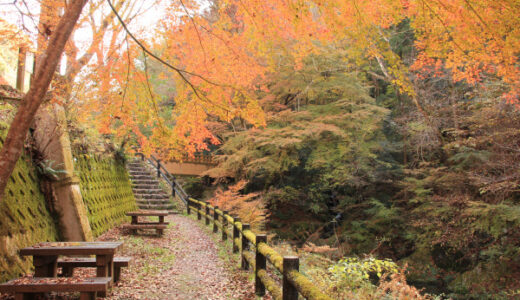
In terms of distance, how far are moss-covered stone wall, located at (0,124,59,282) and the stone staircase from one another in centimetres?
875

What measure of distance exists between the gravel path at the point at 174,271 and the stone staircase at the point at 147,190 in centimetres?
572

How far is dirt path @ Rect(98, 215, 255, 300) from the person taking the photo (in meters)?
4.68

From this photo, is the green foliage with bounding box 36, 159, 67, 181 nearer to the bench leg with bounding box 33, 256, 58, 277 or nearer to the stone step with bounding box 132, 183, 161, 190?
the bench leg with bounding box 33, 256, 58, 277

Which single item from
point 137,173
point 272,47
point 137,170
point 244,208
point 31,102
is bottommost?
point 244,208

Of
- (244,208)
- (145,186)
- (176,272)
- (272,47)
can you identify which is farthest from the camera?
(145,186)

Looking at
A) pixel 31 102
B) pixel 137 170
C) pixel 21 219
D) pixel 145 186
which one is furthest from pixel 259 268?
pixel 137 170

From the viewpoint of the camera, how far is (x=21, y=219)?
4410 millimetres

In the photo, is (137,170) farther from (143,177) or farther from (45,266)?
(45,266)

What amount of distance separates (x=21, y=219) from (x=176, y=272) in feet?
8.30

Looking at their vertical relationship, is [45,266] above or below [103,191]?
below

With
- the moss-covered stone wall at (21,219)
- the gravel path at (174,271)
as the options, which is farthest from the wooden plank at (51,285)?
the moss-covered stone wall at (21,219)

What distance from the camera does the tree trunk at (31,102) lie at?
10.7ft

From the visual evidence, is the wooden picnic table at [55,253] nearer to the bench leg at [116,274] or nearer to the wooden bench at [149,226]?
the bench leg at [116,274]

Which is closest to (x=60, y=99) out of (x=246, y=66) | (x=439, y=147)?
(x=246, y=66)
